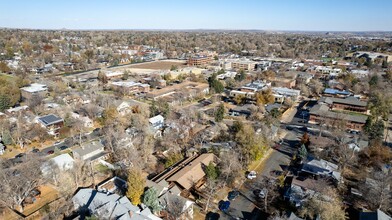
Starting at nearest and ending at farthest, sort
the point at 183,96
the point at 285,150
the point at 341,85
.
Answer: the point at 285,150
the point at 183,96
the point at 341,85

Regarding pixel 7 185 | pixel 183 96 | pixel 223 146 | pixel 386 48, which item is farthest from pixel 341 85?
pixel 386 48

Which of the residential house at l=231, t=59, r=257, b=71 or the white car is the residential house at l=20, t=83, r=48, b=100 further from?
the residential house at l=231, t=59, r=257, b=71

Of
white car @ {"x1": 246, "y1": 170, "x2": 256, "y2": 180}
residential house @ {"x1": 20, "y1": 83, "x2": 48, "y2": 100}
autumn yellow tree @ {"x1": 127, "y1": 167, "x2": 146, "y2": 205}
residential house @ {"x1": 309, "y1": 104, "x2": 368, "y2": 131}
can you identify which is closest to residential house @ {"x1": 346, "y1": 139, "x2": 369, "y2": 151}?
residential house @ {"x1": 309, "y1": 104, "x2": 368, "y2": 131}

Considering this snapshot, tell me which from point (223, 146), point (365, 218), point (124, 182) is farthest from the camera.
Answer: point (223, 146)

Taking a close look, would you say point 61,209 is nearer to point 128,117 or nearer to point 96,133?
point 96,133

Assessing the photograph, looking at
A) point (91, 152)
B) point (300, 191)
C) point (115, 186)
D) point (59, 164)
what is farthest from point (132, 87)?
point (300, 191)

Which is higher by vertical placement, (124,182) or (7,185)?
(7,185)

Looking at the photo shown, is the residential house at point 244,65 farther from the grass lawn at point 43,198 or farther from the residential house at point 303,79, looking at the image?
the grass lawn at point 43,198
